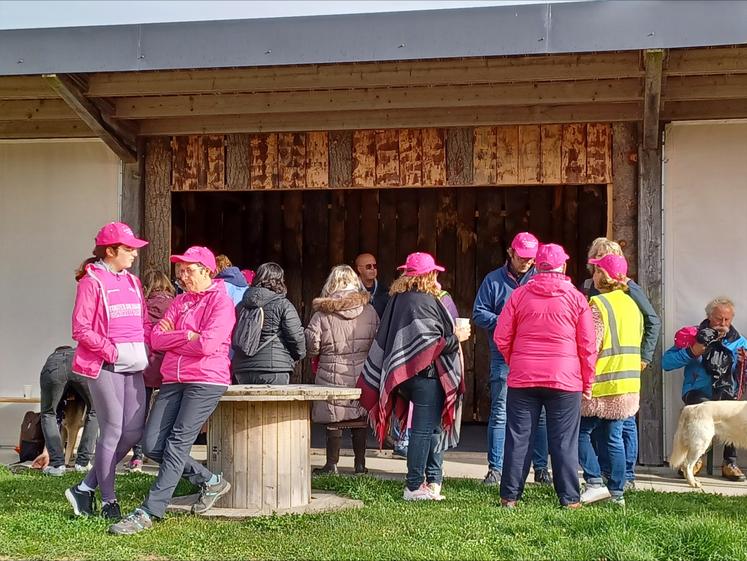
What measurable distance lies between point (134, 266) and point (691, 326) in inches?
194

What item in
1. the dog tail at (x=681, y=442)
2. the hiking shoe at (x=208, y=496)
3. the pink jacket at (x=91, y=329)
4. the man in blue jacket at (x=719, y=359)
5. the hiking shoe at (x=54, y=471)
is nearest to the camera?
the pink jacket at (x=91, y=329)

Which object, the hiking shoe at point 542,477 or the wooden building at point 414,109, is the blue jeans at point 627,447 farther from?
the wooden building at point 414,109

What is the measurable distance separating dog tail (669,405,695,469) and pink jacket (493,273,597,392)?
5.50 ft

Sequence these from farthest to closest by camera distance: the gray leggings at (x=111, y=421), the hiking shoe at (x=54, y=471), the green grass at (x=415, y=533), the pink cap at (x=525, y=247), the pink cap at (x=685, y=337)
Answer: the pink cap at (x=685, y=337) < the hiking shoe at (x=54, y=471) < the pink cap at (x=525, y=247) < the gray leggings at (x=111, y=421) < the green grass at (x=415, y=533)

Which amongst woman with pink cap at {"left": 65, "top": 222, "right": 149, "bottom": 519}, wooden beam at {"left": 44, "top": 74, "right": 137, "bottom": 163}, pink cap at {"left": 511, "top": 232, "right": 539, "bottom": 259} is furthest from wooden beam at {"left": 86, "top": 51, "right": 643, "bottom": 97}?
woman with pink cap at {"left": 65, "top": 222, "right": 149, "bottom": 519}

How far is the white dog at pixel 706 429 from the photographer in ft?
23.4

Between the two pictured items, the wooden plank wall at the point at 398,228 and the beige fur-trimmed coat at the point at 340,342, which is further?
the wooden plank wall at the point at 398,228

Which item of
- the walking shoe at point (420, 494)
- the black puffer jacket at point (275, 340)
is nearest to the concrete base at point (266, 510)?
the walking shoe at point (420, 494)

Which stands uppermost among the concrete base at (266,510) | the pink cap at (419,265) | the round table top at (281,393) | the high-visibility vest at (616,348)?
the pink cap at (419,265)

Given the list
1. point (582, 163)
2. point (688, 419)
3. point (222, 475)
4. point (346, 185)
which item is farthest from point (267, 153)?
point (688, 419)

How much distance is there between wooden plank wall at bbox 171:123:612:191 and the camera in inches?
326

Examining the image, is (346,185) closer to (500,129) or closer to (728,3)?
(500,129)

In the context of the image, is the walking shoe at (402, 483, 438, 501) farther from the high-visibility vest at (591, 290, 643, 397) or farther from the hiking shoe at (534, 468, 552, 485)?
the high-visibility vest at (591, 290, 643, 397)

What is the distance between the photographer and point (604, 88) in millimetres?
7910
